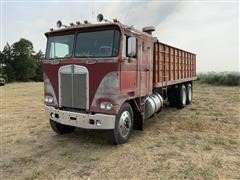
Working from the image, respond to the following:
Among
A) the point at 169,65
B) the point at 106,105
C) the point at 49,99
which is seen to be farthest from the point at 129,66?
the point at 169,65

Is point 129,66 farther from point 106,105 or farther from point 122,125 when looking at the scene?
point 122,125

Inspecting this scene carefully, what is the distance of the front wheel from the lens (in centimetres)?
559

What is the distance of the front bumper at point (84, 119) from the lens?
5340 mm

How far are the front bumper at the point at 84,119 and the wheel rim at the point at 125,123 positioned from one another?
431mm

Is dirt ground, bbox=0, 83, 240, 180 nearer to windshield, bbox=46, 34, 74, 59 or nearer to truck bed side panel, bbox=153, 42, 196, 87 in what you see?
truck bed side panel, bbox=153, 42, 196, 87

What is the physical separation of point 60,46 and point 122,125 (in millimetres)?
2462

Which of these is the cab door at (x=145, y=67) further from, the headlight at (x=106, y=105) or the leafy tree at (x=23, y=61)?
the leafy tree at (x=23, y=61)

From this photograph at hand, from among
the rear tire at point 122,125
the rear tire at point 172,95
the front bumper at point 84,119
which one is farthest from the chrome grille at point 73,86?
the rear tire at point 172,95

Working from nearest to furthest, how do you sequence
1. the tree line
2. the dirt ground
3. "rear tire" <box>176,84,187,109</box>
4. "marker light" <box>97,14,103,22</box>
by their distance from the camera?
the dirt ground < "marker light" <box>97,14,103,22</box> < "rear tire" <box>176,84,187,109</box> < the tree line

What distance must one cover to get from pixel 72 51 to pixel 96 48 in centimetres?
65

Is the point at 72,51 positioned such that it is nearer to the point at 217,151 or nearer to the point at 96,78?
the point at 96,78

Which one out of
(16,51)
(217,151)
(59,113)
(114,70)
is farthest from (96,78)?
(16,51)

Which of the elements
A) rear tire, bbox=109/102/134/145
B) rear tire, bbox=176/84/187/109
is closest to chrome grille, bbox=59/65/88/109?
rear tire, bbox=109/102/134/145

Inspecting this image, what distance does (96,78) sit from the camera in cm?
541
